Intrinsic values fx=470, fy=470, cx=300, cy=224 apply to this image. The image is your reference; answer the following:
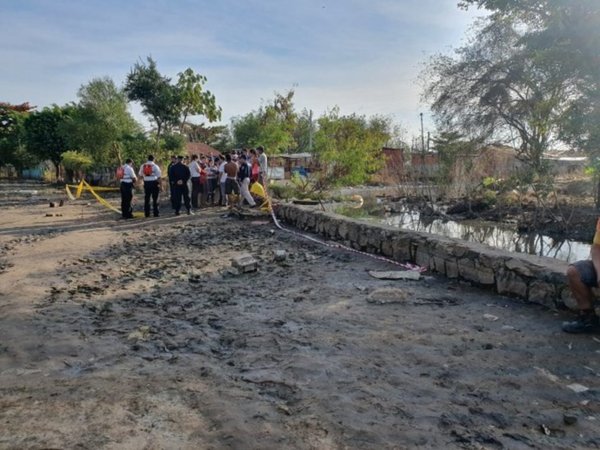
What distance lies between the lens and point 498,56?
21.6 meters

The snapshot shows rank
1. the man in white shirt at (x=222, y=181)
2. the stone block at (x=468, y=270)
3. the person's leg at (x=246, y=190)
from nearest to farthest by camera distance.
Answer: the stone block at (x=468, y=270) < the person's leg at (x=246, y=190) < the man in white shirt at (x=222, y=181)

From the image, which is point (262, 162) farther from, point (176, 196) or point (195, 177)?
point (176, 196)

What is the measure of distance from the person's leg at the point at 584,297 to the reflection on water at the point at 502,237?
6808 mm

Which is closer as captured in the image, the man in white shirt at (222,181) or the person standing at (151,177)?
the person standing at (151,177)

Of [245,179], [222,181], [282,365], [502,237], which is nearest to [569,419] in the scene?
[282,365]

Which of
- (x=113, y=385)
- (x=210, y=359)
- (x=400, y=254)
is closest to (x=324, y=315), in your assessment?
(x=210, y=359)

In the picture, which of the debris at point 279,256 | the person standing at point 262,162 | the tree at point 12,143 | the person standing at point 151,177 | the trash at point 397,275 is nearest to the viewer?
the trash at point 397,275

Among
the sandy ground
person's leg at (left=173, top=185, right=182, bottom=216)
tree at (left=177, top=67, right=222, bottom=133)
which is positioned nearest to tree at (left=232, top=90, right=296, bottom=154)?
tree at (left=177, top=67, right=222, bottom=133)

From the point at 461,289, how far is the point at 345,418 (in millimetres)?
3303

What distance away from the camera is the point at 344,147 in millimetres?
17906

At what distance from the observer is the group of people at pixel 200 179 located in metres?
12.8

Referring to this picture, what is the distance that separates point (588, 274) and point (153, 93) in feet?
77.2

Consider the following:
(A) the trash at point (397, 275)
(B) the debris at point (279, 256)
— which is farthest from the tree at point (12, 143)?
(A) the trash at point (397, 275)

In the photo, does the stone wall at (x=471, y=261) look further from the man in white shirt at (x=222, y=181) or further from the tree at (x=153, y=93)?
the tree at (x=153, y=93)
